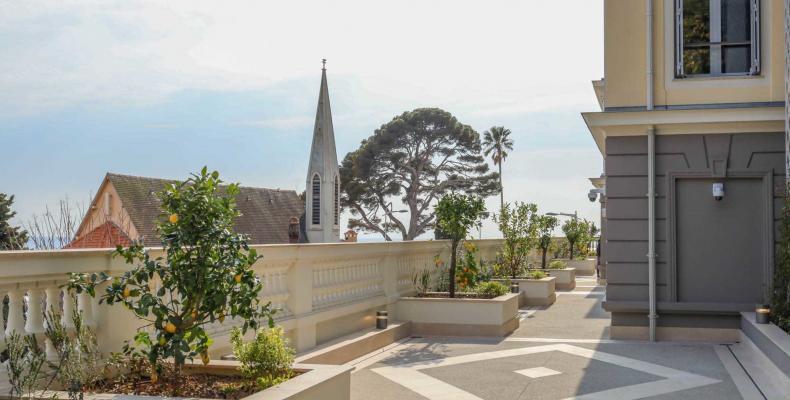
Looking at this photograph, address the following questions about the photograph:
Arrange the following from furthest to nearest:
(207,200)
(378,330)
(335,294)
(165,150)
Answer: (165,150) → (378,330) → (335,294) → (207,200)

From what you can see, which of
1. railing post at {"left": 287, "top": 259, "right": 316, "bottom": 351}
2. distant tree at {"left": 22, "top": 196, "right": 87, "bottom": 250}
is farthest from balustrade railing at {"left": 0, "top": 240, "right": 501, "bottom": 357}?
distant tree at {"left": 22, "top": 196, "right": 87, "bottom": 250}

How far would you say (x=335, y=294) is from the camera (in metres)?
9.96

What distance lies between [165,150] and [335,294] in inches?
497

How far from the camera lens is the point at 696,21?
11.6m

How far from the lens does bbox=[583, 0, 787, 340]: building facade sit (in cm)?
1107

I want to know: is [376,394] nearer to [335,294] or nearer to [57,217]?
[335,294]

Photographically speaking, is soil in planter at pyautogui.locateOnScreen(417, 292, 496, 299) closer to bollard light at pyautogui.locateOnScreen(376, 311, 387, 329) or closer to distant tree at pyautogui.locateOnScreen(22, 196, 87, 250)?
bollard light at pyautogui.locateOnScreen(376, 311, 387, 329)

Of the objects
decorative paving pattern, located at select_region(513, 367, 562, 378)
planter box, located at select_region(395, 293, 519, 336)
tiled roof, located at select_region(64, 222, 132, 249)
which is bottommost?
decorative paving pattern, located at select_region(513, 367, 562, 378)

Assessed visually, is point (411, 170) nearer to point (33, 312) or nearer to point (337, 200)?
point (337, 200)

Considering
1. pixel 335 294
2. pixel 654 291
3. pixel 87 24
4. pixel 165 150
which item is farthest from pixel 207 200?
pixel 165 150

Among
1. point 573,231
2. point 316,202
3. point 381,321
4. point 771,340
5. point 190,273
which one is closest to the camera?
point 190,273

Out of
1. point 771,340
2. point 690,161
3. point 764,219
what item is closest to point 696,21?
point 690,161

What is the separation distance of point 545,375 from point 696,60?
5587mm

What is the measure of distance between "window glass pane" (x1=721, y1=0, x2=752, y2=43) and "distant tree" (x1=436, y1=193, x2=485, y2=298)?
175 inches
